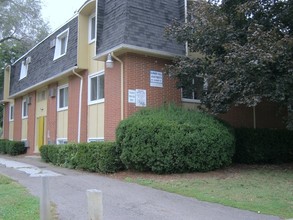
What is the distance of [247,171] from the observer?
13.2 meters

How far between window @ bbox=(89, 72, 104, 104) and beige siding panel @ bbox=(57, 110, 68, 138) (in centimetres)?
292

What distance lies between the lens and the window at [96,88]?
A: 54.9 feet

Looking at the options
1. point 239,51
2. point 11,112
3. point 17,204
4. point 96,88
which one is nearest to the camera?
point 17,204

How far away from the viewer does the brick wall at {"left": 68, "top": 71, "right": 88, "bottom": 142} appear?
17766 mm

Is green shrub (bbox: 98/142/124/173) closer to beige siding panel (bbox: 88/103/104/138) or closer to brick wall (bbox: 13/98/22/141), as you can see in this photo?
beige siding panel (bbox: 88/103/104/138)

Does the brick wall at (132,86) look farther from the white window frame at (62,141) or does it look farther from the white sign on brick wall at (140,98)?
the white window frame at (62,141)

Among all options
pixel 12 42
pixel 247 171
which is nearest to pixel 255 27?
pixel 247 171

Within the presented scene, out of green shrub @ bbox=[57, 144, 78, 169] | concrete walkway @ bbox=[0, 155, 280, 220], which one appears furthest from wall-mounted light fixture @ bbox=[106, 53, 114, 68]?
concrete walkway @ bbox=[0, 155, 280, 220]

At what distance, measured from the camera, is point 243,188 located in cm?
1034

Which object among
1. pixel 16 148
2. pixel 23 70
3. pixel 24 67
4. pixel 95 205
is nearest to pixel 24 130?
pixel 16 148

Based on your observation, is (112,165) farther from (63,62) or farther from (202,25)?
(63,62)

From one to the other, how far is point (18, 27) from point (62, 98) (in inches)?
676

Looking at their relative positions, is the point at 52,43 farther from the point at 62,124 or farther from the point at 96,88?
the point at 96,88

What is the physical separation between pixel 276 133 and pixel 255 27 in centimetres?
565
